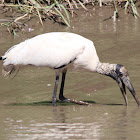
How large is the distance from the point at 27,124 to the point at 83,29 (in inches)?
180

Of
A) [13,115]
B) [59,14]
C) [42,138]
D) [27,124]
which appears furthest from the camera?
[59,14]

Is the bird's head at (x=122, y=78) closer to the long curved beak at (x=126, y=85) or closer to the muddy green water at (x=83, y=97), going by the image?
the long curved beak at (x=126, y=85)

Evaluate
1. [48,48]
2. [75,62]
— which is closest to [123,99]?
[75,62]

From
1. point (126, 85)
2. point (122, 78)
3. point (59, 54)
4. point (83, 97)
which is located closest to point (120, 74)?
point (122, 78)

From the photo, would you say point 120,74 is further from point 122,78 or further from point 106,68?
point 106,68

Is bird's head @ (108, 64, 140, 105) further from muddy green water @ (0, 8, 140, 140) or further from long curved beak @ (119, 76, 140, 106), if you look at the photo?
muddy green water @ (0, 8, 140, 140)

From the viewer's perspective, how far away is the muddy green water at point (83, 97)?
411 cm

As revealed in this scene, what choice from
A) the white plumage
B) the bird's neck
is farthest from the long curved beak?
the white plumage

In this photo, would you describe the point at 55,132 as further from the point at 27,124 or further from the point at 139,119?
the point at 139,119

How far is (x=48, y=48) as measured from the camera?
5.64 metres

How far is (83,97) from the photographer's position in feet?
19.4

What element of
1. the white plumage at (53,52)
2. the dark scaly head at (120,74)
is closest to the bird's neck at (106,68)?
the dark scaly head at (120,74)

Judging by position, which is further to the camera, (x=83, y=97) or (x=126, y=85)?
(x=83, y=97)

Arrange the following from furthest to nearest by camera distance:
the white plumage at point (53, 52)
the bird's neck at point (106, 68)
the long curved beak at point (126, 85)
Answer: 1. the bird's neck at point (106, 68)
2. the white plumage at point (53, 52)
3. the long curved beak at point (126, 85)
